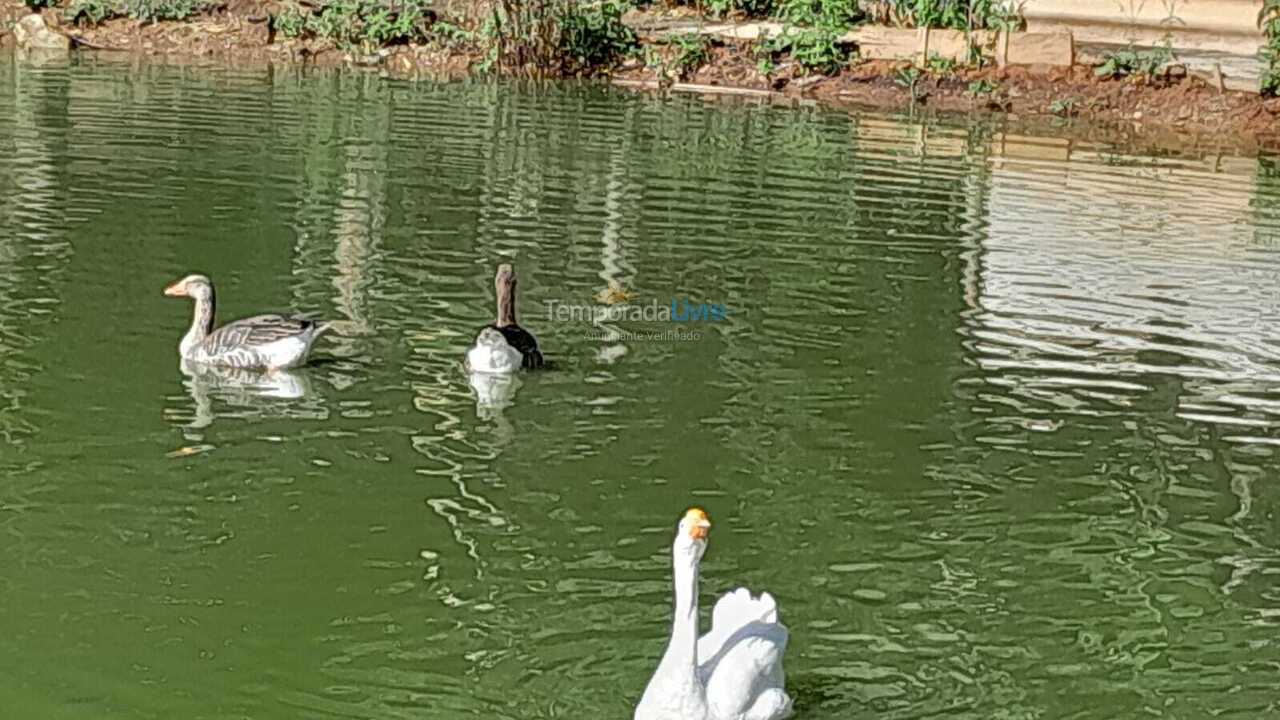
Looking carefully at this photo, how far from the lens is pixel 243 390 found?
12641 mm

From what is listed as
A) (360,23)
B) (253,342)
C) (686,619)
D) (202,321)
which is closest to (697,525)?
(686,619)

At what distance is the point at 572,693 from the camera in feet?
26.3

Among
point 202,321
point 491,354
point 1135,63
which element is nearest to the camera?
point 491,354

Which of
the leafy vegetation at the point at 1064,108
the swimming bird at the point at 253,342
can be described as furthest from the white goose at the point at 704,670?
the leafy vegetation at the point at 1064,108

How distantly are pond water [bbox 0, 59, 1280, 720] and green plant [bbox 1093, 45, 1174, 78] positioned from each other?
37.7ft

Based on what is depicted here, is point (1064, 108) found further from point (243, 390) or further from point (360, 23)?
point (243, 390)

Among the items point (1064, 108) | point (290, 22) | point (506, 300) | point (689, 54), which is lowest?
point (506, 300)

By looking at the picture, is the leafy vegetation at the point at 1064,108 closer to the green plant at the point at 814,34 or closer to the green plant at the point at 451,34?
the green plant at the point at 814,34

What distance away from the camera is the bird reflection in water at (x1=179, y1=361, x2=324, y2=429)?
39.5 ft

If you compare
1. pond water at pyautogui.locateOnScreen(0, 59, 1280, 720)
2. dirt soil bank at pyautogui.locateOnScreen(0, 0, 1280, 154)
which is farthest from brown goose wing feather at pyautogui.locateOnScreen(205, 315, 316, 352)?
dirt soil bank at pyautogui.locateOnScreen(0, 0, 1280, 154)

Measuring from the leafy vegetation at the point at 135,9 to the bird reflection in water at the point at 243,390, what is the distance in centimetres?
2596

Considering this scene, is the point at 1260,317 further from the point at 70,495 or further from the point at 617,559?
the point at 70,495

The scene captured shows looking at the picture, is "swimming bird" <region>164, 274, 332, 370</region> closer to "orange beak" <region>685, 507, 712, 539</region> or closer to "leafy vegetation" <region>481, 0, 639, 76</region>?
"orange beak" <region>685, 507, 712, 539</region>

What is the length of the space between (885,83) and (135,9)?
48.1 feet
